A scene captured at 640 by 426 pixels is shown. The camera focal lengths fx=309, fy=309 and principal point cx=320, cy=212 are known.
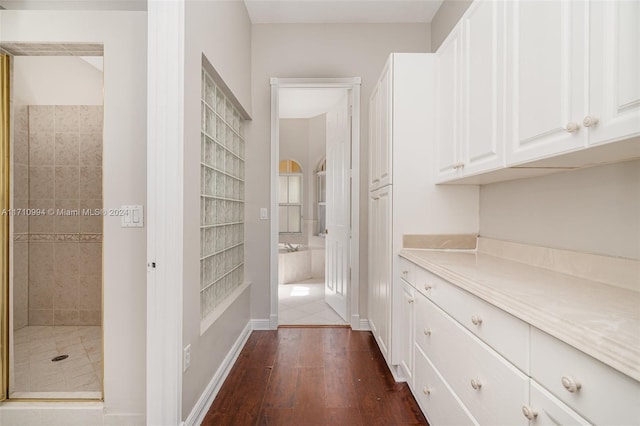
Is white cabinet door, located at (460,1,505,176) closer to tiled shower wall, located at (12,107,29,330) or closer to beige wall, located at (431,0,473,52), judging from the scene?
beige wall, located at (431,0,473,52)

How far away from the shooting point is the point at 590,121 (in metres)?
0.91

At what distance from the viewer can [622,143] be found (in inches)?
34.7

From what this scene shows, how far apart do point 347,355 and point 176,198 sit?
6.09 ft

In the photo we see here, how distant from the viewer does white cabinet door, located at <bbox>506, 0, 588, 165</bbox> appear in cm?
98

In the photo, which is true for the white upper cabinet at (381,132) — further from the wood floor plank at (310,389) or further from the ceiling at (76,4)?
the ceiling at (76,4)

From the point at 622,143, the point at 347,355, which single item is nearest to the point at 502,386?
the point at 622,143

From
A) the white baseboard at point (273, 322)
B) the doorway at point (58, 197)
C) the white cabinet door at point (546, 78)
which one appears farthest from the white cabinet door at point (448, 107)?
the doorway at point (58, 197)

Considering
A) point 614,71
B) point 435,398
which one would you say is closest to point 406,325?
point 435,398

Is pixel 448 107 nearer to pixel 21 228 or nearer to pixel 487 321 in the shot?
pixel 487 321

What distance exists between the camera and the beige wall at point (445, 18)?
2426 mm

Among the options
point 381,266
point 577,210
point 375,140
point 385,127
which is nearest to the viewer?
point 577,210

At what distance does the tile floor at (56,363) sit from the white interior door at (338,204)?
2.17 meters

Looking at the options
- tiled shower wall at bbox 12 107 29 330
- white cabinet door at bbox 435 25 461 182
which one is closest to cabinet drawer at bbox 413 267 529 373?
white cabinet door at bbox 435 25 461 182

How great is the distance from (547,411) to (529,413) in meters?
0.06
